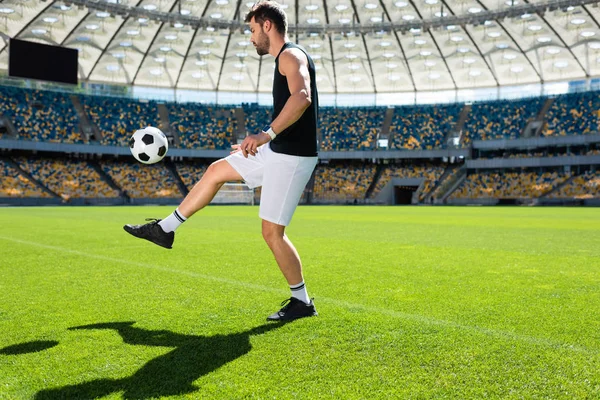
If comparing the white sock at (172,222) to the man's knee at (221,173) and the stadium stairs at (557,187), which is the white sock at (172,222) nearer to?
the man's knee at (221,173)

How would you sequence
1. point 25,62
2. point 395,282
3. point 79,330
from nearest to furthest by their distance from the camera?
1. point 79,330
2. point 395,282
3. point 25,62

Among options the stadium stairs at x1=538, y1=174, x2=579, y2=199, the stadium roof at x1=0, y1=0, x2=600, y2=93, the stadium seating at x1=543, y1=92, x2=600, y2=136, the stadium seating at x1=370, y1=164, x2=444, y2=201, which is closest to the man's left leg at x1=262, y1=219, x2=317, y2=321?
the stadium roof at x1=0, y1=0, x2=600, y2=93

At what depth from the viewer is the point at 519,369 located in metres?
2.79

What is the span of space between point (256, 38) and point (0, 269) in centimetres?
457

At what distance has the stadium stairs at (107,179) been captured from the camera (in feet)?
156

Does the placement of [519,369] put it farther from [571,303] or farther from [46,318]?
[46,318]

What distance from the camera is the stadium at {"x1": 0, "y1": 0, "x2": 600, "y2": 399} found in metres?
2.94

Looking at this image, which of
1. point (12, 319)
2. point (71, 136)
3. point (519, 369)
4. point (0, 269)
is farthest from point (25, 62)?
point (519, 369)

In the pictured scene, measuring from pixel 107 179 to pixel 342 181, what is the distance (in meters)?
22.5

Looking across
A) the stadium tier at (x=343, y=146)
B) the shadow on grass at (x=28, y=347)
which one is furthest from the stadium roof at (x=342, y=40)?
the shadow on grass at (x=28, y=347)

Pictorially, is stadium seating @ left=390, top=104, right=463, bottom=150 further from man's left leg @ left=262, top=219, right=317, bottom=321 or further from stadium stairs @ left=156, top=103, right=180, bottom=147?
man's left leg @ left=262, top=219, right=317, bottom=321

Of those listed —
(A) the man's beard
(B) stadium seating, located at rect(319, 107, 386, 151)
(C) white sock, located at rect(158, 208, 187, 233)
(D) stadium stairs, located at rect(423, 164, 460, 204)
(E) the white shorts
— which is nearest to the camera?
(E) the white shorts

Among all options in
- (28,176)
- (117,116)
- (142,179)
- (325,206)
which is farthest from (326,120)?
(28,176)

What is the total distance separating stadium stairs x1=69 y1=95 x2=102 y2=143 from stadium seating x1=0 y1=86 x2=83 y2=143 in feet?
1.17
